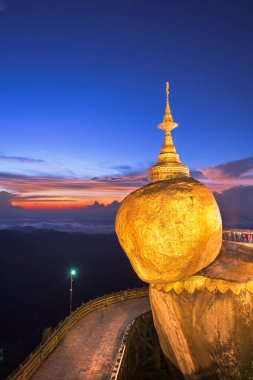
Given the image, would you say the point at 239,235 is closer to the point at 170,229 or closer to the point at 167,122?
the point at 167,122

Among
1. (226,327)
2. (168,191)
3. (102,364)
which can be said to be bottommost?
(102,364)

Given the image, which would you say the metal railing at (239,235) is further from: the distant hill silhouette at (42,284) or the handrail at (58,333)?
the distant hill silhouette at (42,284)

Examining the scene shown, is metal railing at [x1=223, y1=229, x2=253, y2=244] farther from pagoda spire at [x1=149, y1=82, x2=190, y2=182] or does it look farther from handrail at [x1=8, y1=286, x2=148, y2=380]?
handrail at [x1=8, y1=286, x2=148, y2=380]

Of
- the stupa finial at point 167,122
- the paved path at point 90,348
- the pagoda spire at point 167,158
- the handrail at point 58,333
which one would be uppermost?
the stupa finial at point 167,122

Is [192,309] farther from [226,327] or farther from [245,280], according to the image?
[245,280]

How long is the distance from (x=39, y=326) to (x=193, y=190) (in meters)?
87.8

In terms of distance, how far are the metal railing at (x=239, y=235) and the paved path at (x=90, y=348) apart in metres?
11.0

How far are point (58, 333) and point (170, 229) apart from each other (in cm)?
1345

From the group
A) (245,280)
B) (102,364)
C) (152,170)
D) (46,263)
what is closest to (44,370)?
(102,364)

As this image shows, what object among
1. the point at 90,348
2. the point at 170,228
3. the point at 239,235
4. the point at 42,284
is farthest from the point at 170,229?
the point at 42,284

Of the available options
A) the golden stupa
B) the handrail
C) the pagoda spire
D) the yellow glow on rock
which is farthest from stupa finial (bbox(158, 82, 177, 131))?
the handrail

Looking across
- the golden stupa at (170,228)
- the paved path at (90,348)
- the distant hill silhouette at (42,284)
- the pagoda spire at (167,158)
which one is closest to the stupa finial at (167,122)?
the pagoda spire at (167,158)

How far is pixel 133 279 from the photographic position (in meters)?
121

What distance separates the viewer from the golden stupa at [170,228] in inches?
589
